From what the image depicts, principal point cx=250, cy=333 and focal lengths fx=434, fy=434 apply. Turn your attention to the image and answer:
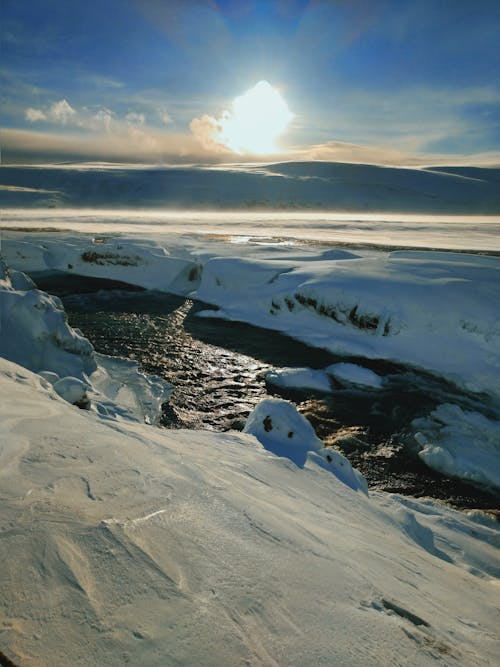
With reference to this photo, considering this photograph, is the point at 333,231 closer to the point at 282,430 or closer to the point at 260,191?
the point at 282,430

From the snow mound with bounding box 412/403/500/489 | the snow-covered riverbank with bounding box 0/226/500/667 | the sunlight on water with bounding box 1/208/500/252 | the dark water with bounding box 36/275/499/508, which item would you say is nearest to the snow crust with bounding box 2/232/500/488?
the snow mound with bounding box 412/403/500/489

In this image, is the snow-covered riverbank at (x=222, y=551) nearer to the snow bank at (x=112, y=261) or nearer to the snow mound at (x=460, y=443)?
the snow mound at (x=460, y=443)

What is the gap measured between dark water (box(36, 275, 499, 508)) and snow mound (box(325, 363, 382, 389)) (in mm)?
261

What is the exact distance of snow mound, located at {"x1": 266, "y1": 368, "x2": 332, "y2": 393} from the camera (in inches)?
319

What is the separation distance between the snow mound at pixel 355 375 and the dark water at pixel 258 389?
26cm

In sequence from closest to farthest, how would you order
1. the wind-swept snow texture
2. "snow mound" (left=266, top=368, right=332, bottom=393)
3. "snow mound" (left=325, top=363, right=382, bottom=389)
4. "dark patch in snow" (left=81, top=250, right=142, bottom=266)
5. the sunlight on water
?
1. the wind-swept snow texture
2. "snow mound" (left=266, top=368, right=332, bottom=393)
3. "snow mound" (left=325, top=363, right=382, bottom=389)
4. "dark patch in snow" (left=81, top=250, right=142, bottom=266)
5. the sunlight on water

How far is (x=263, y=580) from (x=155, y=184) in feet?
208

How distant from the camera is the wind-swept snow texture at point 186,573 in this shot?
1.42m

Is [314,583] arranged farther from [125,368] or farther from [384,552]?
[125,368]

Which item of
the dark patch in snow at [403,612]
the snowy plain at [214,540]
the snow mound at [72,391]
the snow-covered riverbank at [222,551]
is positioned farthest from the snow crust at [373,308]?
the dark patch in snow at [403,612]

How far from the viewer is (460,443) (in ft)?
20.7

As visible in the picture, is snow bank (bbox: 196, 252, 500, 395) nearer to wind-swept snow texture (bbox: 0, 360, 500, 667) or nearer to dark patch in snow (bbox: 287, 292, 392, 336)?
dark patch in snow (bbox: 287, 292, 392, 336)

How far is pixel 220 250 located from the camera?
17.7m

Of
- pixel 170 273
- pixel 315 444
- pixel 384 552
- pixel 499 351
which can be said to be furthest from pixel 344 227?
pixel 384 552
